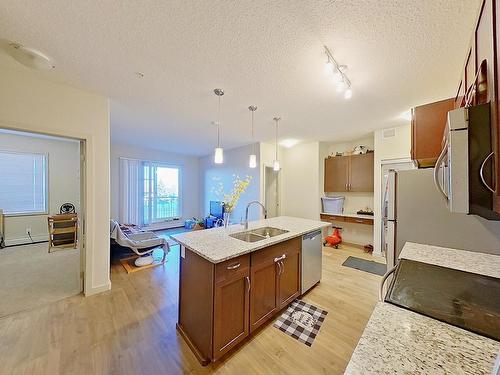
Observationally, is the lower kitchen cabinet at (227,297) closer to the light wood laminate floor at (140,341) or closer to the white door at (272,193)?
the light wood laminate floor at (140,341)

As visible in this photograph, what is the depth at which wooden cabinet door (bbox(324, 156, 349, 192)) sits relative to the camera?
4484 millimetres

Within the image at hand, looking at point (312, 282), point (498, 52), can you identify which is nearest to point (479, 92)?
point (498, 52)

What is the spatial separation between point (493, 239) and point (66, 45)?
393 centimetres

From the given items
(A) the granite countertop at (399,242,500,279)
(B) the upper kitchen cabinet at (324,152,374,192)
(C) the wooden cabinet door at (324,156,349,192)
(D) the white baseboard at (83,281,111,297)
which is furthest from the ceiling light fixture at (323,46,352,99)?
(D) the white baseboard at (83,281,111,297)

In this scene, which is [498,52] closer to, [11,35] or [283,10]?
[283,10]

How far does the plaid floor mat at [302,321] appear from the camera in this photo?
5.88 feet

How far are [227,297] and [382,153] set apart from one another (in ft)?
12.7

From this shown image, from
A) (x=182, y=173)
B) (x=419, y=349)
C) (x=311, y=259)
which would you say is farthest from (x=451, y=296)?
(x=182, y=173)

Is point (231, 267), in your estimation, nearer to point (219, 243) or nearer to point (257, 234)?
point (219, 243)

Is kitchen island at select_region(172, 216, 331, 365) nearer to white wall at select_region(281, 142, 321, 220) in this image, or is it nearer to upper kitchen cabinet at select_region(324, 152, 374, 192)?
white wall at select_region(281, 142, 321, 220)

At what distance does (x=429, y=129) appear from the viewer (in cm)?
181

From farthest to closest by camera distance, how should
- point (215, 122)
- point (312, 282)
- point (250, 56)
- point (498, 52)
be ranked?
point (215, 122) < point (312, 282) < point (250, 56) < point (498, 52)

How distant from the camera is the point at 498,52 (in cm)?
61

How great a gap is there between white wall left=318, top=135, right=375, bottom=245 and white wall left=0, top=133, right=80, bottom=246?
19.0ft
